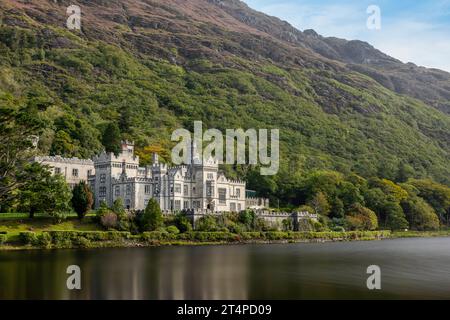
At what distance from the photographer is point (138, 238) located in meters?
69.5

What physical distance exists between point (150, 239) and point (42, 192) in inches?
501

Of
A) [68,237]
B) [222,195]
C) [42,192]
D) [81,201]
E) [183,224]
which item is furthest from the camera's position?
[222,195]

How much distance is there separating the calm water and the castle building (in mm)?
23518

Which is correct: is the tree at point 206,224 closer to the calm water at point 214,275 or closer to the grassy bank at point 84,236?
the grassy bank at point 84,236

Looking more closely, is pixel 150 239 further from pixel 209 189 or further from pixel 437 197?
pixel 437 197

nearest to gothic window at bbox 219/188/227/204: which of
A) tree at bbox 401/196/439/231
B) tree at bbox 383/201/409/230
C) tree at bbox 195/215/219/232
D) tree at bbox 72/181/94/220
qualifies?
tree at bbox 195/215/219/232

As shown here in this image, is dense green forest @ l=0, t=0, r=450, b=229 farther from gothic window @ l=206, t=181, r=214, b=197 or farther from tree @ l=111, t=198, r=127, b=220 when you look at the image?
tree @ l=111, t=198, r=127, b=220

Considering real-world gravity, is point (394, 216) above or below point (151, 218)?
below

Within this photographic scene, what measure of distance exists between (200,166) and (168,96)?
91.0m

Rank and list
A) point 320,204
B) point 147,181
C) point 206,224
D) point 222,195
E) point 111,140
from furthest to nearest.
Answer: point 111,140
point 320,204
point 222,195
point 147,181
point 206,224

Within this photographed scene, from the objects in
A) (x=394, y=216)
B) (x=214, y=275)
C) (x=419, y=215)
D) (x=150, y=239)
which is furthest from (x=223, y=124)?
(x=214, y=275)

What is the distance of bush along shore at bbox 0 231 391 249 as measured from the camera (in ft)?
201

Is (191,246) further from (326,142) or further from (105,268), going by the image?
(326,142)
